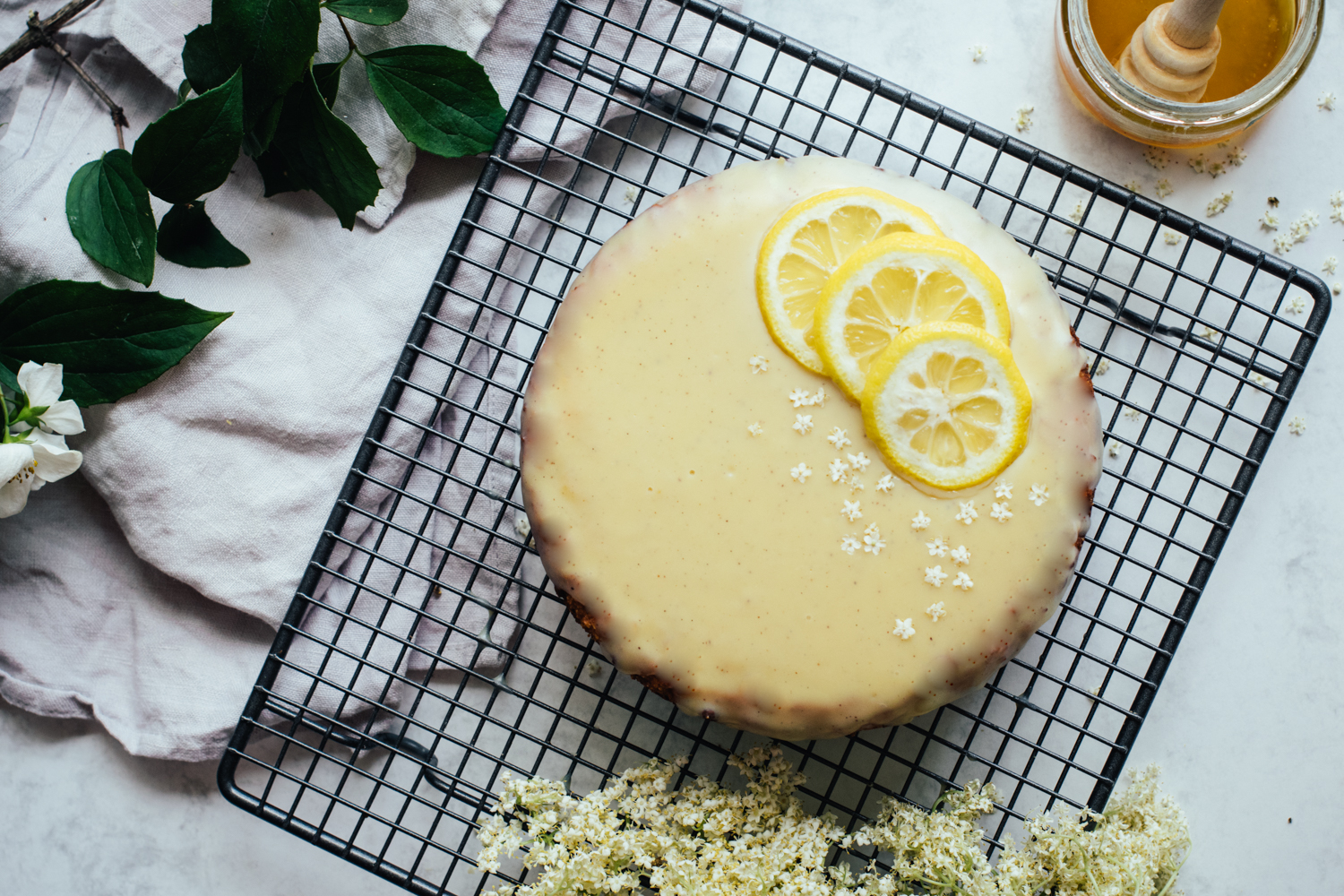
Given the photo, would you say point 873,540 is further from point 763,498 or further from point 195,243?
point 195,243

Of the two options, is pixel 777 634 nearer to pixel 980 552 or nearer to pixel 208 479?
pixel 980 552

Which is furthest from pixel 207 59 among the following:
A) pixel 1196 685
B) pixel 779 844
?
pixel 1196 685

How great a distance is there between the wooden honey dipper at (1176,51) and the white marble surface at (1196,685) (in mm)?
158

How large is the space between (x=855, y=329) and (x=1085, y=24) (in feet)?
2.58

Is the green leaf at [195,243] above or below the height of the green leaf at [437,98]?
below

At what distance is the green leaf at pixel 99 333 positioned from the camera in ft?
5.43

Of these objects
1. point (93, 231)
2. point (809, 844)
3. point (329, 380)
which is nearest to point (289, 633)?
point (329, 380)

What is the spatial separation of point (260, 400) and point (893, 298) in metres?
1.16

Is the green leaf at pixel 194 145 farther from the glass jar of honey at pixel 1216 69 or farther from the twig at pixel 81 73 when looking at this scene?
the glass jar of honey at pixel 1216 69

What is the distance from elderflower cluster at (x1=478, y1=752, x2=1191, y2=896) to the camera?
1.46 m

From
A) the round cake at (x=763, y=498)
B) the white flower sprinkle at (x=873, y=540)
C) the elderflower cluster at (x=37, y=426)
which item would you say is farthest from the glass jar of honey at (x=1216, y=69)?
the elderflower cluster at (x=37, y=426)

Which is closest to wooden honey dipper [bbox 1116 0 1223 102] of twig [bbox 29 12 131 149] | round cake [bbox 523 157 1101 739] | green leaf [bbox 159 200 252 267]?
round cake [bbox 523 157 1101 739]

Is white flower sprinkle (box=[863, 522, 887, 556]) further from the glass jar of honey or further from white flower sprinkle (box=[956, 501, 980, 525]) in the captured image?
the glass jar of honey

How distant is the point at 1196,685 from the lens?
6.03ft
